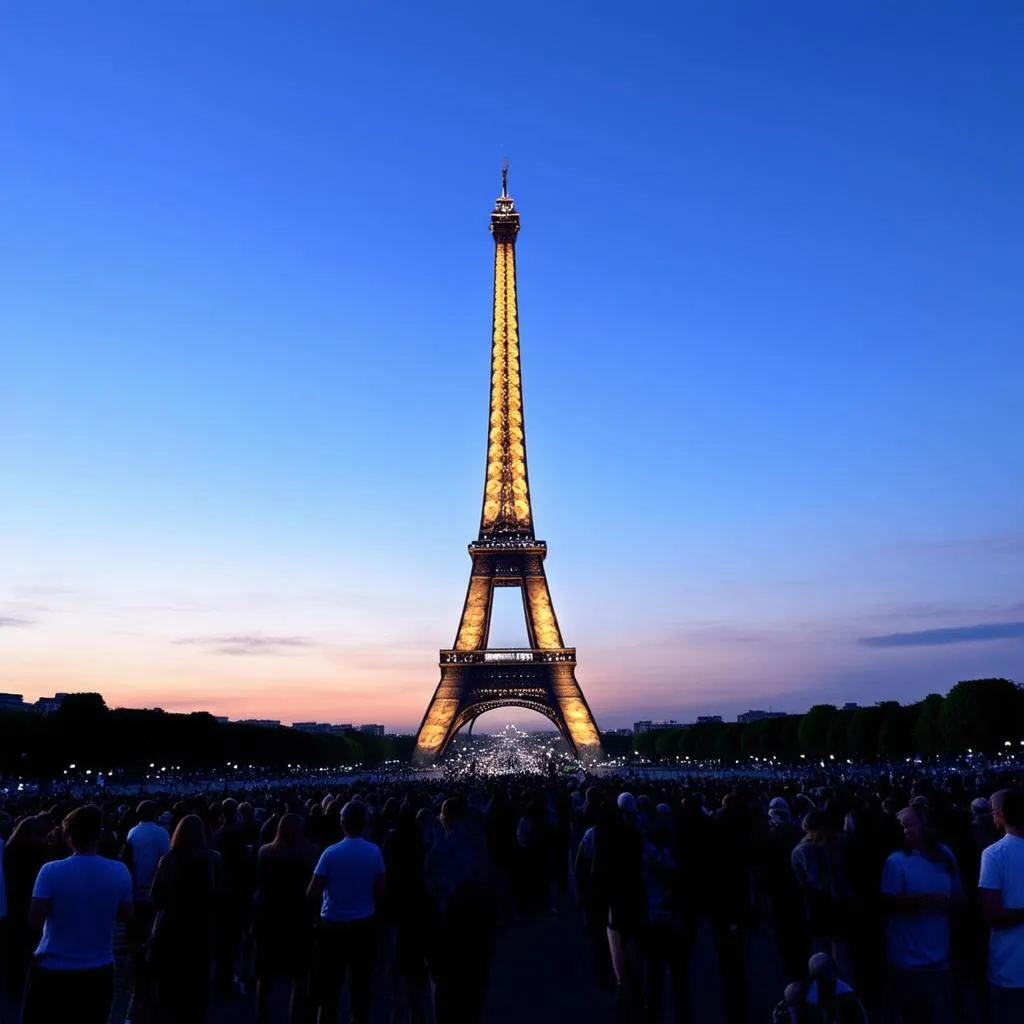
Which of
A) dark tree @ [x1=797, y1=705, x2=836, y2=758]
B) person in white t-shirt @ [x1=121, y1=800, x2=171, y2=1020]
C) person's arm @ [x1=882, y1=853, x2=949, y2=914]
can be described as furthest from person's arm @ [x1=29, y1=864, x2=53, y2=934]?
dark tree @ [x1=797, y1=705, x2=836, y2=758]

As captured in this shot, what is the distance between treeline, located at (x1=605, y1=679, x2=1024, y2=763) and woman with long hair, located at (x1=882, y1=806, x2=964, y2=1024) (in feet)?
219

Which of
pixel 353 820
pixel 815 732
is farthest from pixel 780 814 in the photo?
pixel 815 732

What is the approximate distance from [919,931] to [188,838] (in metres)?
4.95

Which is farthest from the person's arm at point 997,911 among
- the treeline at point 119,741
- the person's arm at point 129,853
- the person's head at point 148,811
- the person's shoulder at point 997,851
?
the treeline at point 119,741

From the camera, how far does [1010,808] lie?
642 centimetres

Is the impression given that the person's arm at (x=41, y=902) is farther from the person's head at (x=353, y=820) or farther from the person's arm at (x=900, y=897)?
the person's arm at (x=900, y=897)

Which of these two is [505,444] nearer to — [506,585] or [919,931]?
[506,585]

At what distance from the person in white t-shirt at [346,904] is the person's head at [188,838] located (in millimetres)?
857

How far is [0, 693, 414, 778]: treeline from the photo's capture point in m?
70.3

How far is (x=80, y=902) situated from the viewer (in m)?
6.39

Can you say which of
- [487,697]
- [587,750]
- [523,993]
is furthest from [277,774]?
[523,993]

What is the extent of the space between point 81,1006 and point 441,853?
235 centimetres

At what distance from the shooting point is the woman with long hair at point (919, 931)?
285 inches

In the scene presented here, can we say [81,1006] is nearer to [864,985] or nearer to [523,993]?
[864,985]
